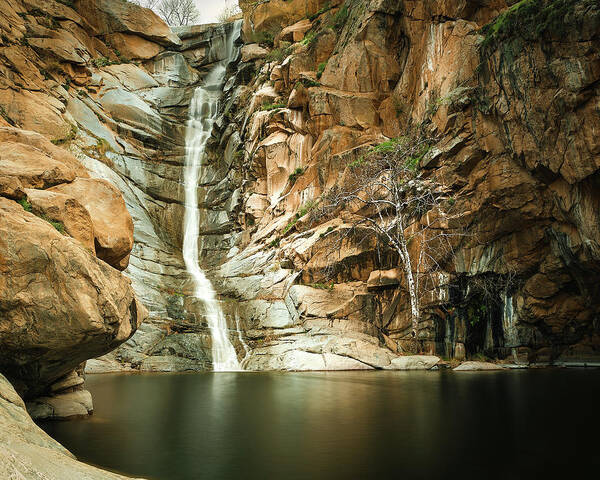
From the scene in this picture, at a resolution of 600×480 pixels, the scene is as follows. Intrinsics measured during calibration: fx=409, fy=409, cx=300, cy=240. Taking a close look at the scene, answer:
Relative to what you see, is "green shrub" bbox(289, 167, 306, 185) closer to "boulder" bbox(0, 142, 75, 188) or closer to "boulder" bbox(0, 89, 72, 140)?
"boulder" bbox(0, 89, 72, 140)

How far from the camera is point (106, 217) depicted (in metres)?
7.81

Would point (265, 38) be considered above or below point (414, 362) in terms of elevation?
above

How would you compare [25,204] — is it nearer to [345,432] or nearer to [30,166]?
[30,166]

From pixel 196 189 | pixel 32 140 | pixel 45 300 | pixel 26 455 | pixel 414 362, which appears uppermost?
pixel 196 189

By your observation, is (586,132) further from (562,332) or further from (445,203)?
(562,332)

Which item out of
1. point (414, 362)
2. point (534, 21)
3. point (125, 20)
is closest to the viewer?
point (534, 21)

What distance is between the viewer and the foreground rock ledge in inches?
99.3

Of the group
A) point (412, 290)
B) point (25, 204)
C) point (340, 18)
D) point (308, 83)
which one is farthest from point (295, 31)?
point (25, 204)

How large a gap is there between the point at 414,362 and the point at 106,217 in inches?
504

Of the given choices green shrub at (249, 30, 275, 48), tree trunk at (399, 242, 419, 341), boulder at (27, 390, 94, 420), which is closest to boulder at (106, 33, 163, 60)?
green shrub at (249, 30, 275, 48)

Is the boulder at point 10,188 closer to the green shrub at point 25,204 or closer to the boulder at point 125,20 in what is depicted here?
the green shrub at point 25,204

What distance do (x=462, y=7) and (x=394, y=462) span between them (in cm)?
2404

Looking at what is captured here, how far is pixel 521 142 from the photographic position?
15523 mm


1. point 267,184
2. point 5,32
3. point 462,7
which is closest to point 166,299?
point 267,184
